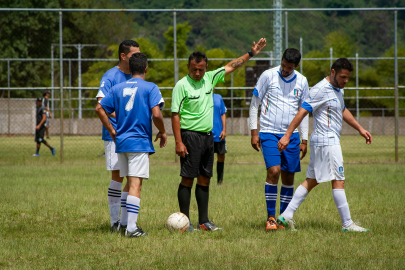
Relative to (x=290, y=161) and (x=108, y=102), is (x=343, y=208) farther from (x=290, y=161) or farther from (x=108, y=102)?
(x=108, y=102)

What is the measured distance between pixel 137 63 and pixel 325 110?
2149 mm

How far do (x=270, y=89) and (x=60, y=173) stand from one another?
260 inches

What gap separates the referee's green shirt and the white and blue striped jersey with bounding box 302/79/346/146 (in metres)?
1.11

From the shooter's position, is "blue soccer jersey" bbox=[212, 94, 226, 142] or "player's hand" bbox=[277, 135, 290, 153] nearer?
"player's hand" bbox=[277, 135, 290, 153]

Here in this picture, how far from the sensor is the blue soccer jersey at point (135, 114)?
5000mm

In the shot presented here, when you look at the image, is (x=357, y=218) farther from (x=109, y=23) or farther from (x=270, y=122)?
(x=109, y=23)

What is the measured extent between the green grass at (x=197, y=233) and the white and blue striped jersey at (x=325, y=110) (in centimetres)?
103

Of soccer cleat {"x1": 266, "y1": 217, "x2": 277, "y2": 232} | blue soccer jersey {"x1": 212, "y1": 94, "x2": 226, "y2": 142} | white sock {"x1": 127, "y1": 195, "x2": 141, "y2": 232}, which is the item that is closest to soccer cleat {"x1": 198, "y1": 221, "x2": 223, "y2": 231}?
soccer cleat {"x1": 266, "y1": 217, "x2": 277, "y2": 232}

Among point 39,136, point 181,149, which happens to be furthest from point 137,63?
point 39,136

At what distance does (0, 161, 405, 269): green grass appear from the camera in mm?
4086

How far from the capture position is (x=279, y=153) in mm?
5445

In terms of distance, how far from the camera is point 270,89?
5.58m

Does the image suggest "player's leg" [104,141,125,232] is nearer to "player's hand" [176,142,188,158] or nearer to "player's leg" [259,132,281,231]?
"player's hand" [176,142,188,158]

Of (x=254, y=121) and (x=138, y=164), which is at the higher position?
(x=254, y=121)
